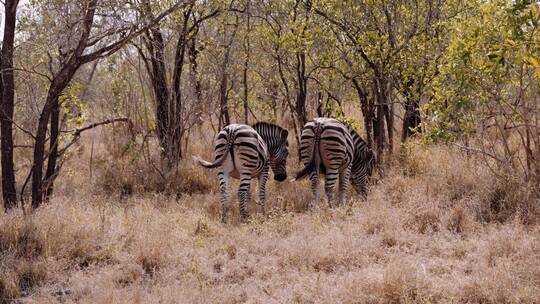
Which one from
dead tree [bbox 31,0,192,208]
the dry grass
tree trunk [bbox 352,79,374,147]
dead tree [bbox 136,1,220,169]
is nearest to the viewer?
the dry grass

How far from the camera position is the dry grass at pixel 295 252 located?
4996 mm

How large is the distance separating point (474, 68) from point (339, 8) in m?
3.26

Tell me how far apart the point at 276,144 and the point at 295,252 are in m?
3.83

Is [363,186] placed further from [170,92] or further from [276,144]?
[170,92]

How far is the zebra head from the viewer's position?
9417mm

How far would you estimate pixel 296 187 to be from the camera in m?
9.55

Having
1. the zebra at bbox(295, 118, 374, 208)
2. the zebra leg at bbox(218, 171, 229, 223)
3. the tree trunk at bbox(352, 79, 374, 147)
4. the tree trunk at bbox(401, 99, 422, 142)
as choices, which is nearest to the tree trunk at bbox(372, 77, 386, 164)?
the tree trunk at bbox(352, 79, 374, 147)

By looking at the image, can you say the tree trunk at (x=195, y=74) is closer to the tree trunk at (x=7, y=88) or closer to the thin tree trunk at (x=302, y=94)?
the thin tree trunk at (x=302, y=94)

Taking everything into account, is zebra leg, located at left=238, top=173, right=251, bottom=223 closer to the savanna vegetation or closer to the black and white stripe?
the savanna vegetation

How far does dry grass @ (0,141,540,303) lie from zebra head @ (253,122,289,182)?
1392 mm

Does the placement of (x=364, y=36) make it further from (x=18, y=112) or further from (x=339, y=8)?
(x=18, y=112)

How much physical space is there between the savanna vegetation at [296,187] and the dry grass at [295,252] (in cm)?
2

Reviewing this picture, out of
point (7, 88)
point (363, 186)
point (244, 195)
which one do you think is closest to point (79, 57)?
point (7, 88)

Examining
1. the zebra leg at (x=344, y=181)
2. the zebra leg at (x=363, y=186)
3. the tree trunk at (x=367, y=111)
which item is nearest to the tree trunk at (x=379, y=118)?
the tree trunk at (x=367, y=111)
